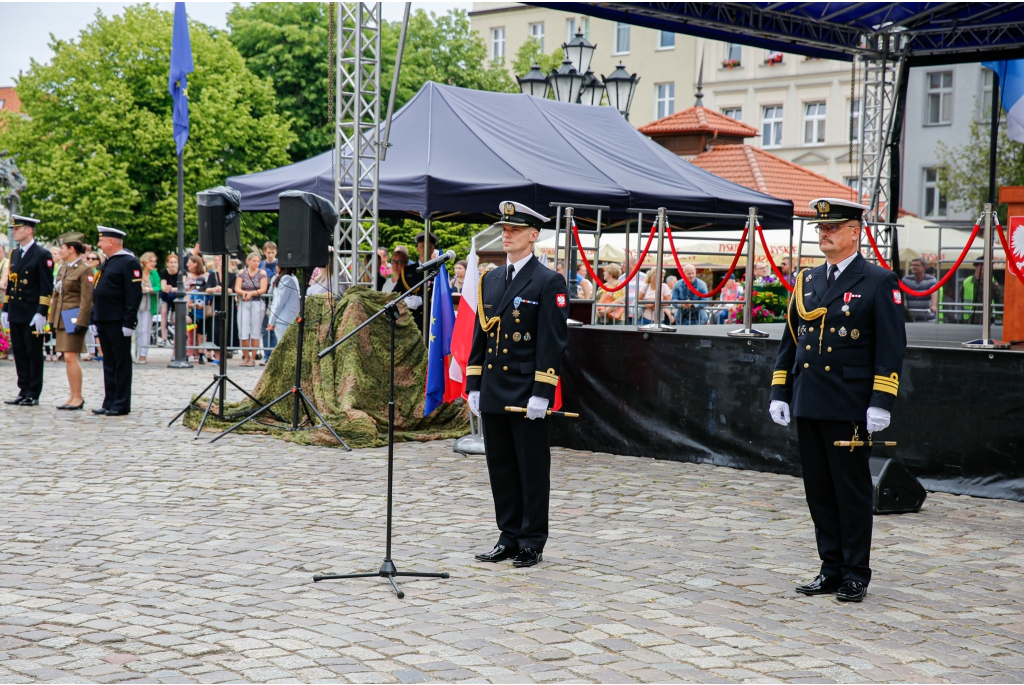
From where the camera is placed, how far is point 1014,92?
58.5ft

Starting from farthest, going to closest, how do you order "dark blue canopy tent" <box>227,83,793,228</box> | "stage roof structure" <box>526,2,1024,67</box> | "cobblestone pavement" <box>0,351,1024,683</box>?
1. "stage roof structure" <box>526,2,1024,67</box>
2. "dark blue canopy tent" <box>227,83,793,228</box>
3. "cobblestone pavement" <box>0,351,1024,683</box>

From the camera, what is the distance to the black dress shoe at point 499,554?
21.1 feet

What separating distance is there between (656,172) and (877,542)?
9.19m

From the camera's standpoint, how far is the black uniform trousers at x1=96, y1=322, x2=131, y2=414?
1287 cm

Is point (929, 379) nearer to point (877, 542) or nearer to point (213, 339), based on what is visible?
point (877, 542)

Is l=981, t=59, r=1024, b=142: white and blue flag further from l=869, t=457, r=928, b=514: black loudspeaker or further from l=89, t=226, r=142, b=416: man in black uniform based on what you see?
l=89, t=226, r=142, b=416: man in black uniform

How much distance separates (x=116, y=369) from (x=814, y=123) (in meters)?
41.0

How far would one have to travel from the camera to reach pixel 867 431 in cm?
582

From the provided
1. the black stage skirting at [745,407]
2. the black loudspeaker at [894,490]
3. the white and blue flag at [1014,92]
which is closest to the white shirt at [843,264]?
the black loudspeaker at [894,490]

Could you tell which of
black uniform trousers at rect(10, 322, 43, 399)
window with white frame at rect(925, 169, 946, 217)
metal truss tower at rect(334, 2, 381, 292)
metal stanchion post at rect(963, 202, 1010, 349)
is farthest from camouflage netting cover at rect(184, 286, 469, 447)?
window with white frame at rect(925, 169, 946, 217)

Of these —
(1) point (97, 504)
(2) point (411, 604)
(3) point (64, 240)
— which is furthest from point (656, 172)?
(2) point (411, 604)

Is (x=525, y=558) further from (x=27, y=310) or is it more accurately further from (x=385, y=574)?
(x=27, y=310)

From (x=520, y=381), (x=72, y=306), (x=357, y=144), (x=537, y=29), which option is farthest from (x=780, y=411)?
(x=537, y=29)

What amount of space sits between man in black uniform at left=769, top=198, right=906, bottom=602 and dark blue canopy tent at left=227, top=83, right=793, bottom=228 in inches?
276
